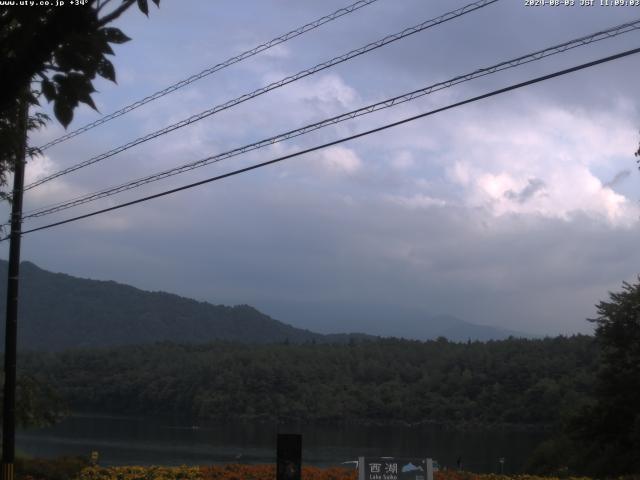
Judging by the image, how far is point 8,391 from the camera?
16.8 meters

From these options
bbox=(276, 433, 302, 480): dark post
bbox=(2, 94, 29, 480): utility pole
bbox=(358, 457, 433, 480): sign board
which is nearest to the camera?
bbox=(276, 433, 302, 480): dark post

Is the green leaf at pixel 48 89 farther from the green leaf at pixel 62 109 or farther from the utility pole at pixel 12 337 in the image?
the utility pole at pixel 12 337

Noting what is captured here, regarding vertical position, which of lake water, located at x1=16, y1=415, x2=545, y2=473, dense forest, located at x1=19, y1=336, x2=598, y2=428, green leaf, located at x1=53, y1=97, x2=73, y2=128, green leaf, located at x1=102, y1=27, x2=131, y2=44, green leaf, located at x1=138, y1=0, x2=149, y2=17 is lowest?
lake water, located at x1=16, y1=415, x2=545, y2=473

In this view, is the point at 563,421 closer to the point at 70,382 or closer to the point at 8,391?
the point at 8,391

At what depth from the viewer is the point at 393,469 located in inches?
532

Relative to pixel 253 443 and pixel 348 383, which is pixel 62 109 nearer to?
pixel 253 443

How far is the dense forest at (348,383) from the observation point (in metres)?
45.6

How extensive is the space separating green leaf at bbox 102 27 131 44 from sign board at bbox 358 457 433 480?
9.70 meters

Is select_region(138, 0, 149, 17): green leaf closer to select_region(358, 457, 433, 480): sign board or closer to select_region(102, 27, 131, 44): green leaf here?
select_region(102, 27, 131, 44): green leaf

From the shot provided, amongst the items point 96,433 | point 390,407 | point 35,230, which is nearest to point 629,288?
point 390,407

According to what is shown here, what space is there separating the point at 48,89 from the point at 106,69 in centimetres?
37

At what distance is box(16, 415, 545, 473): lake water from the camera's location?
96.1ft

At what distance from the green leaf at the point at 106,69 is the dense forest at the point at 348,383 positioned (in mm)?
39162

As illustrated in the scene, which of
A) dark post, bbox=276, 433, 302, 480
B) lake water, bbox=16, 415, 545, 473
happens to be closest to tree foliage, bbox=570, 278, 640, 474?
lake water, bbox=16, 415, 545, 473
